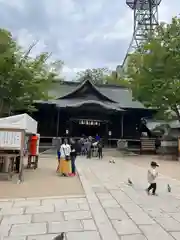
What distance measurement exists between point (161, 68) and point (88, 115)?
38.5 ft

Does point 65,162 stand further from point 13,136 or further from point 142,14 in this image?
point 142,14

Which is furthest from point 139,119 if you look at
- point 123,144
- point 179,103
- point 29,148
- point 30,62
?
point 29,148

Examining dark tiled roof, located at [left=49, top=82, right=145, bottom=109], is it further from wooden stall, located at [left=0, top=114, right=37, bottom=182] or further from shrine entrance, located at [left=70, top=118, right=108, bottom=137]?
wooden stall, located at [left=0, top=114, right=37, bottom=182]

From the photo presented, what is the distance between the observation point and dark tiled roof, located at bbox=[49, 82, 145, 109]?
3416 cm

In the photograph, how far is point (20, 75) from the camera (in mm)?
19422

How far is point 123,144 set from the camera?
97.8 ft

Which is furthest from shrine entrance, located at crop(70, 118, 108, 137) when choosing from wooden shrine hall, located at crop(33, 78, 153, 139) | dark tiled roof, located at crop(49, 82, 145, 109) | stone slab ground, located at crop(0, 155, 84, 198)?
stone slab ground, located at crop(0, 155, 84, 198)

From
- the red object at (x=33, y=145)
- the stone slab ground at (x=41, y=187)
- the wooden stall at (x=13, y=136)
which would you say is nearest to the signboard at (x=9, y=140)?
the wooden stall at (x=13, y=136)

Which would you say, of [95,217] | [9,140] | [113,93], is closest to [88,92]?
[113,93]

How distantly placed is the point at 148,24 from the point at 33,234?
186 ft

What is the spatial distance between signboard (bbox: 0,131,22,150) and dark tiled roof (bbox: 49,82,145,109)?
2381 cm

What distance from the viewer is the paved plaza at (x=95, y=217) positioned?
4.51 metres

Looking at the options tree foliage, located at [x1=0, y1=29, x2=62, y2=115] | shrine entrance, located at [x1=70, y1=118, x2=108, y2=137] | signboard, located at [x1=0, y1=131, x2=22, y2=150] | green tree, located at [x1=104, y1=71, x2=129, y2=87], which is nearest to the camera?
signboard, located at [x1=0, y1=131, x2=22, y2=150]

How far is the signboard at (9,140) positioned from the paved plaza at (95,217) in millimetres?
3332
